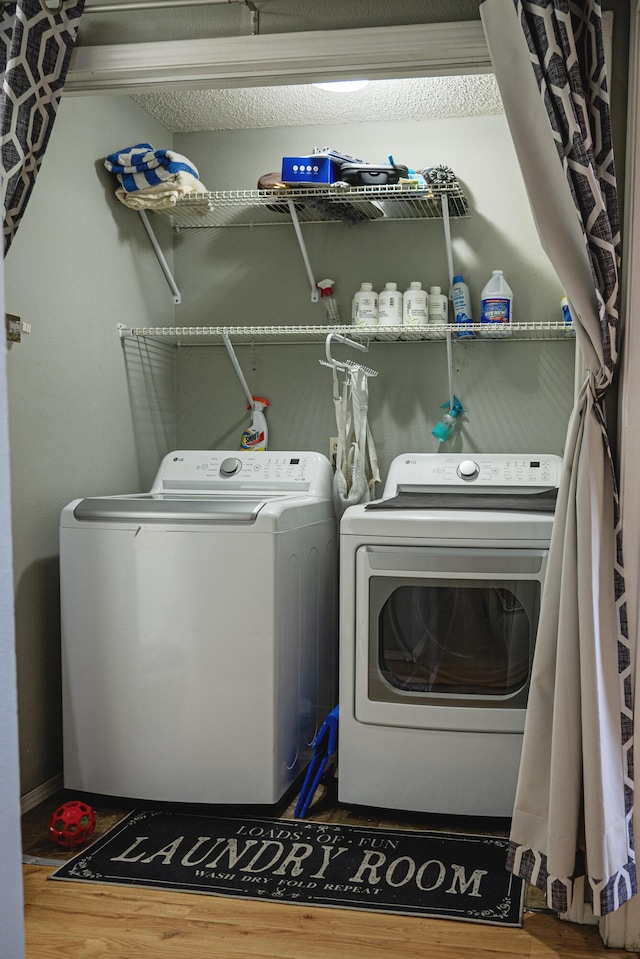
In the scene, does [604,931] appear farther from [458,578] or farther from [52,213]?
[52,213]

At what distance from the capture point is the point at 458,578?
2.37m

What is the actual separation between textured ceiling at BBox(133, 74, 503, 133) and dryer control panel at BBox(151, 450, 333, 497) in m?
1.28

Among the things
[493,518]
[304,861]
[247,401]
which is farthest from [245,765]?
[247,401]

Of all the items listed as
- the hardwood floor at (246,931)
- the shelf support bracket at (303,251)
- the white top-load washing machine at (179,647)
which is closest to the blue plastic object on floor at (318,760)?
the white top-load washing machine at (179,647)

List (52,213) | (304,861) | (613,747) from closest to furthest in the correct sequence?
(613,747) → (304,861) → (52,213)

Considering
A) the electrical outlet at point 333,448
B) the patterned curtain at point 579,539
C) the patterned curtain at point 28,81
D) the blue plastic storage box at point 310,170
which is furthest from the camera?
the electrical outlet at point 333,448

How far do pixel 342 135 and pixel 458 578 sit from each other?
190 cm

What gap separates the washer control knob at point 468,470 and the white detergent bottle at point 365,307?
617mm

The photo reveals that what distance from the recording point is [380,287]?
330 cm

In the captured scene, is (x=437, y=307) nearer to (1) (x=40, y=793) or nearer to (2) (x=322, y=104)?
(2) (x=322, y=104)

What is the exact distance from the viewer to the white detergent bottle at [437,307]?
309 centimetres

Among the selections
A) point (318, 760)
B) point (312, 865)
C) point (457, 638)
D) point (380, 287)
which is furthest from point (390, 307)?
point (312, 865)

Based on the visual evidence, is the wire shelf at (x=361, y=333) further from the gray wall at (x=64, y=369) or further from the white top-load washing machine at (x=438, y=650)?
the white top-load washing machine at (x=438, y=650)

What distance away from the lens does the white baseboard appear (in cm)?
245
